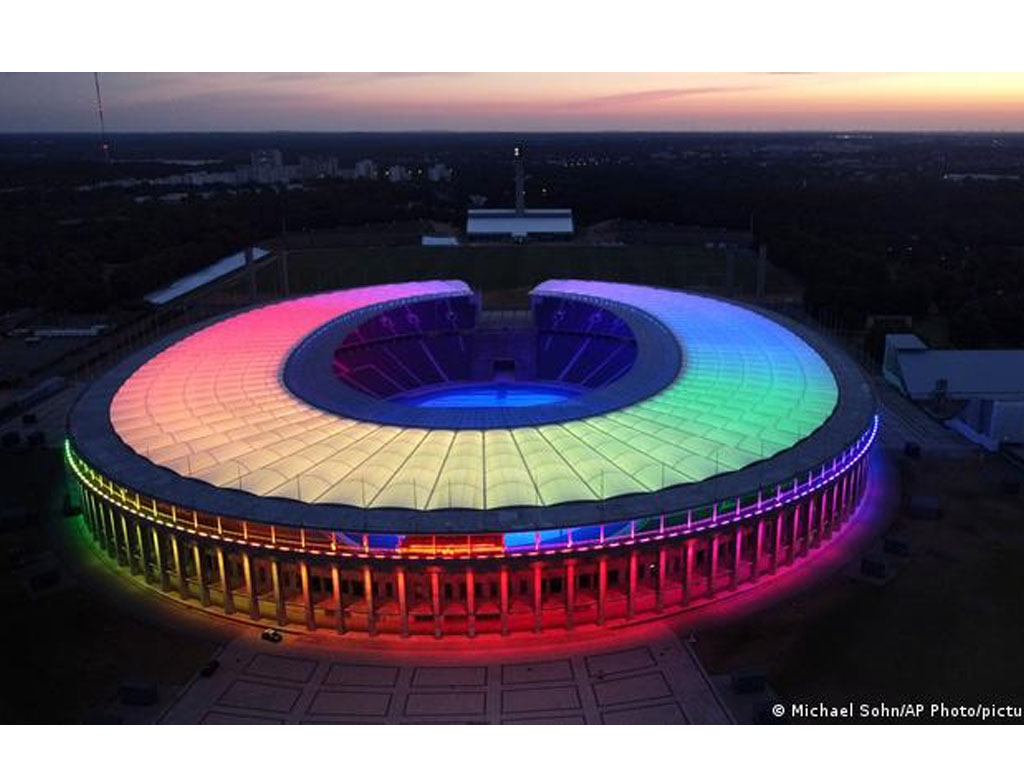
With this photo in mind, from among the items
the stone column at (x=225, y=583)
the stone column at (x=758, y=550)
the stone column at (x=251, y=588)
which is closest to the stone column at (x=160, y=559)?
the stone column at (x=225, y=583)

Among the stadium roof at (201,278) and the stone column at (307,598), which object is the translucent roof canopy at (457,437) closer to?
the stone column at (307,598)

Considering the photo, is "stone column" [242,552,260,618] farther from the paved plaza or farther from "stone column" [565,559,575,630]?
"stone column" [565,559,575,630]

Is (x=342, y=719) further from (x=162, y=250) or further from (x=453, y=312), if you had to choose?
(x=162, y=250)

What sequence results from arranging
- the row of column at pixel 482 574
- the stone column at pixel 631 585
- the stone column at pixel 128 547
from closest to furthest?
the row of column at pixel 482 574
the stone column at pixel 631 585
the stone column at pixel 128 547

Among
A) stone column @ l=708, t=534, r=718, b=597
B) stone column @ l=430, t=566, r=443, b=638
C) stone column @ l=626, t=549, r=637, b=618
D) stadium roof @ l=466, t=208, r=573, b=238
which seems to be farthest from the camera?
stadium roof @ l=466, t=208, r=573, b=238

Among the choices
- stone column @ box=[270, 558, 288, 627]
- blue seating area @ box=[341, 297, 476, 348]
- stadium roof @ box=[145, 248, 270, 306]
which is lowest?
stone column @ box=[270, 558, 288, 627]

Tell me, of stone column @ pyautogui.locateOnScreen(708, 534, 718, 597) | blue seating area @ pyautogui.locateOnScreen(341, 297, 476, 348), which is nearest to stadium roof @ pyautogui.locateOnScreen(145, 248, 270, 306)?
blue seating area @ pyautogui.locateOnScreen(341, 297, 476, 348)

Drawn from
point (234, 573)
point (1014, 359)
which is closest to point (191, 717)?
point (234, 573)
